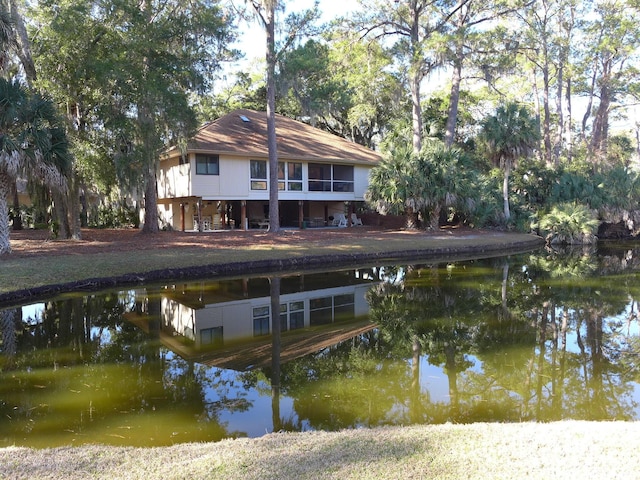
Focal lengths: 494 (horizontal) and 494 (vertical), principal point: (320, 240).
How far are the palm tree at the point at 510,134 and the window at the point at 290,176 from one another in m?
10.7

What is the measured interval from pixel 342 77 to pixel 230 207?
10.2 metres

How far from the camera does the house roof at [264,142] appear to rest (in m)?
24.6

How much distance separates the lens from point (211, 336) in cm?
937

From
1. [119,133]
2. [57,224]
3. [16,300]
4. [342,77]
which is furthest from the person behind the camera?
[342,77]

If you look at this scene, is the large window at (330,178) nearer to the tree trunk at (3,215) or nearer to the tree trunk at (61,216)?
the tree trunk at (61,216)

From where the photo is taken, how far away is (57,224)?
75.9 feet

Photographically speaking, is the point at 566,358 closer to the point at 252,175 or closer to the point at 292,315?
the point at 292,315

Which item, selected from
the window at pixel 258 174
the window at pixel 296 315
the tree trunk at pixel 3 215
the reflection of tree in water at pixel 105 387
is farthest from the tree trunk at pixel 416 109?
the reflection of tree in water at pixel 105 387

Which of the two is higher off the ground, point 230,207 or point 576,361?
point 230,207

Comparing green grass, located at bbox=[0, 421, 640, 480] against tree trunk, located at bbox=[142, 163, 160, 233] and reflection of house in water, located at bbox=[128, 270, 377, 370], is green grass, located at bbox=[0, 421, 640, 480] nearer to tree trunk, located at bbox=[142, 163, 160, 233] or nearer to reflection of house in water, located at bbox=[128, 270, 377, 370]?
reflection of house in water, located at bbox=[128, 270, 377, 370]

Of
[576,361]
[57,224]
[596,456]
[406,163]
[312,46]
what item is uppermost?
[312,46]

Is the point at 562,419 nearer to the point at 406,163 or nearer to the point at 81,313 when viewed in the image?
the point at 81,313

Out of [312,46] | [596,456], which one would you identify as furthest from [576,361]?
[312,46]

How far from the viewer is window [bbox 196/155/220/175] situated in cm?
2430
